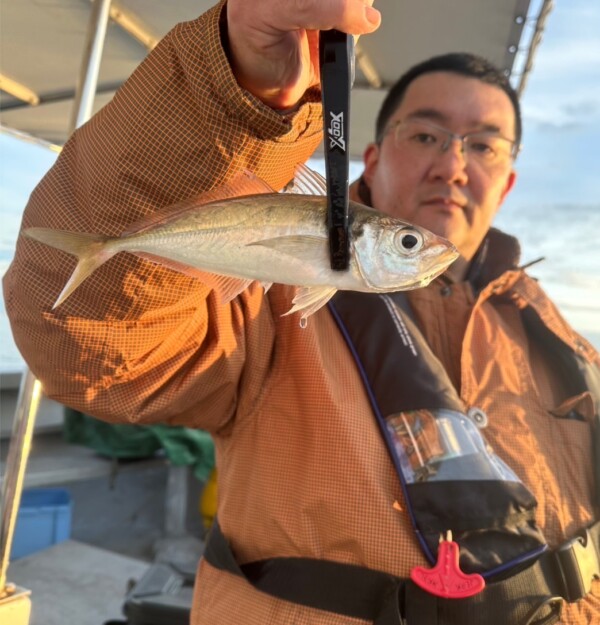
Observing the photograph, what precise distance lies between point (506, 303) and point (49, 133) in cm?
330

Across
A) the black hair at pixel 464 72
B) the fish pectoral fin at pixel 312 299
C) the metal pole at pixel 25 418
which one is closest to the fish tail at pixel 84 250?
the fish pectoral fin at pixel 312 299

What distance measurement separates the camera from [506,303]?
2.27 meters

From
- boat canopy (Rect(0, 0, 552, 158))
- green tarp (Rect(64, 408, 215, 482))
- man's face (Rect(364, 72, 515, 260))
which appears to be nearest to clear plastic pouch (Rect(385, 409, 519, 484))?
man's face (Rect(364, 72, 515, 260))

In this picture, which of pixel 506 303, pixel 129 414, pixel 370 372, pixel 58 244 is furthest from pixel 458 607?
pixel 58 244

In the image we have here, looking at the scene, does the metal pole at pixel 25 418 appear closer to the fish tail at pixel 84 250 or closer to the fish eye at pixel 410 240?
the fish tail at pixel 84 250

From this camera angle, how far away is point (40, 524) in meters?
4.38

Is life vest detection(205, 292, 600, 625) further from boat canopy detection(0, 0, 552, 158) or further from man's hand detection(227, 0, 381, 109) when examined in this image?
boat canopy detection(0, 0, 552, 158)

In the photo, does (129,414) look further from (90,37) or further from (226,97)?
(90,37)

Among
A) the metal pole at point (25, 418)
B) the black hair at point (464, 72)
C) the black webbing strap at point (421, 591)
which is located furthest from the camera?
the black hair at point (464, 72)

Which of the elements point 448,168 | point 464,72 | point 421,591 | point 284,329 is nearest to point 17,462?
point 284,329

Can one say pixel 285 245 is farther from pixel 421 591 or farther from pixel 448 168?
pixel 448 168

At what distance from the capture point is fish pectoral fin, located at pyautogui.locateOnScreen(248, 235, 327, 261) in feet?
2.32

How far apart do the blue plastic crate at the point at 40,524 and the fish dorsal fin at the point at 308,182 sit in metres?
4.32

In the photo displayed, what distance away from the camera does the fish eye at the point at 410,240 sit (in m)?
0.74
